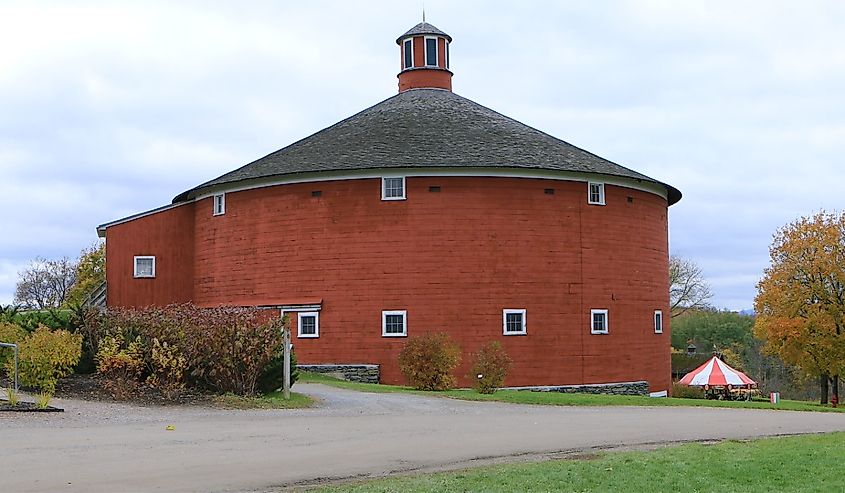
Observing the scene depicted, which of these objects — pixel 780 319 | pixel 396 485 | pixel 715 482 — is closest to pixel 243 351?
pixel 396 485

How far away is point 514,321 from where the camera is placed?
29.0 meters

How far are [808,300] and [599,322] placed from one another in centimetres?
1641

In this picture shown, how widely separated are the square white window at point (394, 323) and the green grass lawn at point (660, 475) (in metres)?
16.3

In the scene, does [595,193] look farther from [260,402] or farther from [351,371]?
[260,402]

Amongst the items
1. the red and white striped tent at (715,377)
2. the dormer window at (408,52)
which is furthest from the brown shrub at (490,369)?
the red and white striped tent at (715,377)

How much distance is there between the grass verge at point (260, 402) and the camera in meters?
18.0

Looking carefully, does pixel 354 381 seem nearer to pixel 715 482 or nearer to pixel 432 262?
pixel 432 262

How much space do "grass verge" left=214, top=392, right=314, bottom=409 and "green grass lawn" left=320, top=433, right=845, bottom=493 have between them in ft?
24.7

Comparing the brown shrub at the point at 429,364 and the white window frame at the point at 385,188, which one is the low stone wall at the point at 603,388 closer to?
the brown shrub at the point at 429,364

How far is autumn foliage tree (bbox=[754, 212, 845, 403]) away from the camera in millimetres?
40969

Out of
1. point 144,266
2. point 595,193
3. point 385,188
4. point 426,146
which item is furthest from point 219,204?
point 595,193

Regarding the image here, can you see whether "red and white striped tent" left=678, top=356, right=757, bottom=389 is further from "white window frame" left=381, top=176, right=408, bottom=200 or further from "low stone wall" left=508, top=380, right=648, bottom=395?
"white window frame" left=381, top=176, right=408, bottom=200

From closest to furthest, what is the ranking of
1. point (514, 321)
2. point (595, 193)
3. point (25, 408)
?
point (25, 408)
point (514, 321)
point (595, 193)

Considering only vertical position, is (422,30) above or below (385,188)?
above
